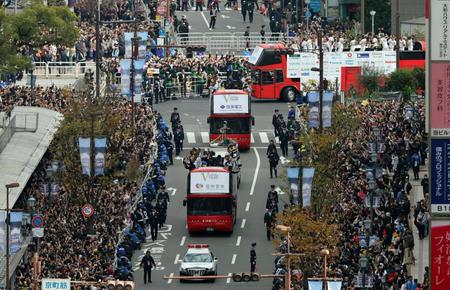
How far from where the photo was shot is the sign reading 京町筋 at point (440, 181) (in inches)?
3250

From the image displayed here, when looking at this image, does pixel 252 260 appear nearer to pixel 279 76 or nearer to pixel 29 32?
pixel 29 32

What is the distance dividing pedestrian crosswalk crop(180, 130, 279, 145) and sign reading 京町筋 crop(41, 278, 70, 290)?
46738 millimetres

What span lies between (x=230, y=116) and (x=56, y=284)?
43.2 m

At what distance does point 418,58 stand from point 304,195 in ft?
138

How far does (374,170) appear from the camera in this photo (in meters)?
114

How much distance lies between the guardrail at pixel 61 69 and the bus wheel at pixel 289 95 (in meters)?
11.1

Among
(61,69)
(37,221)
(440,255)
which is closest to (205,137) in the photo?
(61,69)

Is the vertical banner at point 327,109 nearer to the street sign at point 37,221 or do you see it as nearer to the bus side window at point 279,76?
the street sign at point 37,221

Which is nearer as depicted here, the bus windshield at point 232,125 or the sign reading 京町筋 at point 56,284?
the sign reading 京町筋 at point 56,284

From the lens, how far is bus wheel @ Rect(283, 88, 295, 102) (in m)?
155

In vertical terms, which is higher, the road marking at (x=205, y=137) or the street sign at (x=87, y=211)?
the road marking at (x=205, y=137)

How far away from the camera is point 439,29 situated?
81.3m

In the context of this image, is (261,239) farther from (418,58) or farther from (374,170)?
(418,58)

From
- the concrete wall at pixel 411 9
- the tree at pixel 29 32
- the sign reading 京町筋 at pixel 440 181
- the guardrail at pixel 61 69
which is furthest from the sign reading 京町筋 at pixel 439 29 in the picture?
the concrete wall at pixel 411 9
